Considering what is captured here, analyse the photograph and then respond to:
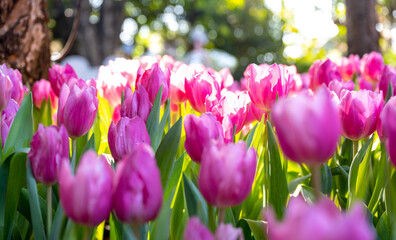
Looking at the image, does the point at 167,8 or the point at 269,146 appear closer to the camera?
the point at 269,146

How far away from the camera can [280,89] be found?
1.01 meters

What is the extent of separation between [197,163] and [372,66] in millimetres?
1209

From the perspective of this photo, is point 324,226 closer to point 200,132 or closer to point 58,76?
point 200,132

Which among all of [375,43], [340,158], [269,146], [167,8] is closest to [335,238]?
[269,146]

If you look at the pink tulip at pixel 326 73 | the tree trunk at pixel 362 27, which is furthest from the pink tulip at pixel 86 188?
the tree trunk at pixel 362 27

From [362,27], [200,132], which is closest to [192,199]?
[200,132]

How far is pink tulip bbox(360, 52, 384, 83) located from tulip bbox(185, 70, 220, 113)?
937 millimetres

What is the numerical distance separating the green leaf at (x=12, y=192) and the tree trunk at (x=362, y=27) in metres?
2.64

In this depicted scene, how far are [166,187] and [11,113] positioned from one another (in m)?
0.41

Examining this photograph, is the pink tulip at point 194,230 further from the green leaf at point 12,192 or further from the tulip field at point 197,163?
the green leaf at point 12,192

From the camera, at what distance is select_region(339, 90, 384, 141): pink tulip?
0.85 meters

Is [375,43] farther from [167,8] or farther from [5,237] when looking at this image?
[167,8]

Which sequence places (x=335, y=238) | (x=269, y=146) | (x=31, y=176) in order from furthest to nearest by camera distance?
(x=269, y=146)
(x=31, y=176)
(x=335, y=238)

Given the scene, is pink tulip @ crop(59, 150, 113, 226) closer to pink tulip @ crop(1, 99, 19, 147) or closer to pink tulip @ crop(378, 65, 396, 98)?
pink tulip @ crop(1, 99, 19, 147)
